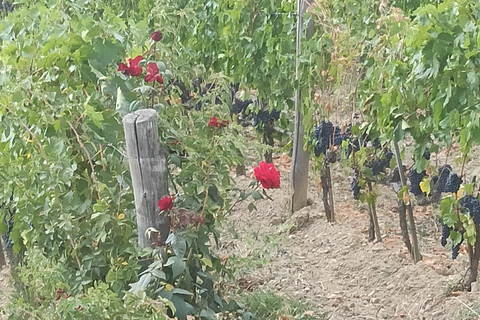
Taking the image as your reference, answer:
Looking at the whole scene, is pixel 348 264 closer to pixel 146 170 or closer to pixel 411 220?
pixel 411 220

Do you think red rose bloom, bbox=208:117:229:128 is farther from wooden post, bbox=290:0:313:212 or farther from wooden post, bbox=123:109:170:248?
wooden post, bbox=290:0:313:212

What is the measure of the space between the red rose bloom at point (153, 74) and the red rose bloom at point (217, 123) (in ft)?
0.88

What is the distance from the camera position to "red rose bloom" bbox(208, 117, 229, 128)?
8.41 ft

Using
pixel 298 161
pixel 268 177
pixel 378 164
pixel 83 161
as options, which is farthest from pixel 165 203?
pixel 298 161

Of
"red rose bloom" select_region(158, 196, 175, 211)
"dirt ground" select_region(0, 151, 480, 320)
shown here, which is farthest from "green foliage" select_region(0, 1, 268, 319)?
"dirt ground" select_region(0, 151, 480, 320)

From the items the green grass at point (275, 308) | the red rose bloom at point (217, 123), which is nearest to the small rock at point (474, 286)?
the green grass at point (275, 308)

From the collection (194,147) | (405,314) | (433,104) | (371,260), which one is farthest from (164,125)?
(371,260)

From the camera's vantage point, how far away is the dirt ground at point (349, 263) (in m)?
3.57

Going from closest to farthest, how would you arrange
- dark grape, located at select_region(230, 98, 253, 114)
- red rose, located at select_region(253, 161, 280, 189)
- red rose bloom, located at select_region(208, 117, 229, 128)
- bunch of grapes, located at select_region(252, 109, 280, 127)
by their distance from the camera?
red rose, located at select_region(253, 161, 280, 189) < red rose bloom, located at select_region(208, 117, 229, 128) < bunch of grapes, located at select_region(252, 109, 280, 127) < dark grape, located at select_region(230, 98, 253, 114)

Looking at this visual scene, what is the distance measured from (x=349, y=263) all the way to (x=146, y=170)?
226 cm

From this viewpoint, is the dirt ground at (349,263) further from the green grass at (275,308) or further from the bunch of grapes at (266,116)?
the bunch of grapes at (266,116)

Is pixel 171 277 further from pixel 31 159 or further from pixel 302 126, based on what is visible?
→ pixel 302 126

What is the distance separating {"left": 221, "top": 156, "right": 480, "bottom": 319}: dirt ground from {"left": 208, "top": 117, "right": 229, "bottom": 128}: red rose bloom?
0.63 meters

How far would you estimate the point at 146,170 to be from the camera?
2271 mm
